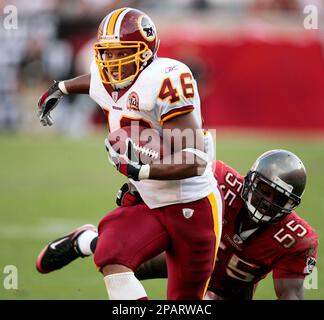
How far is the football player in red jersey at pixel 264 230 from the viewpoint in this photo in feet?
16.3

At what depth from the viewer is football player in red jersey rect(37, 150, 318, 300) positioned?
4961mm

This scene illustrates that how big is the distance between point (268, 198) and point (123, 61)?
1.13 metres

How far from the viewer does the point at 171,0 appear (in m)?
16.6

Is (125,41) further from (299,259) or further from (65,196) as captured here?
(65,196)

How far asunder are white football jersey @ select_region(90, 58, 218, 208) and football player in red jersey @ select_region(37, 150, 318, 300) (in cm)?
20

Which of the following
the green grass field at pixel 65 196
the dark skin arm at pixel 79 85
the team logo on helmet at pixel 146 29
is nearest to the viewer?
the team logo on helmet at pixel 146 29

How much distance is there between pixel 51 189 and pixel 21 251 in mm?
3319

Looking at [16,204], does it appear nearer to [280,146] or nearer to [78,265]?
[78,265]

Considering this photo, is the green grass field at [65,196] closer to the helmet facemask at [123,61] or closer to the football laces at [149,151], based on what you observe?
the football laces at [149,151]

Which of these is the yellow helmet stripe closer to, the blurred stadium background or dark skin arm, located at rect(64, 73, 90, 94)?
dark skin arm, located at rect(64, 73, 90, 94)

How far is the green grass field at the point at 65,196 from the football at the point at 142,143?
5.29 feet
